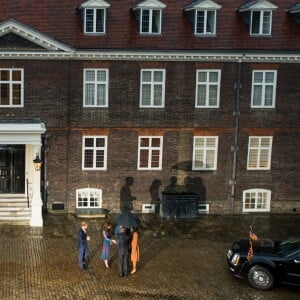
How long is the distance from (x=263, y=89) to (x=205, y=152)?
3.90 m

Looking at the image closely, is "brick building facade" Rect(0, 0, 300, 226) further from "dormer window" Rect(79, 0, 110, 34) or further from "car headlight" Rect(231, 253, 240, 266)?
"car headlight" Rect(231, 253, 240, 266)

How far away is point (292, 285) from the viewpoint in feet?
67.4

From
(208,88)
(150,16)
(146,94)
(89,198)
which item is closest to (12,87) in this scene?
(146,94)

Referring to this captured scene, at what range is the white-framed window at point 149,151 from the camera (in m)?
28.9

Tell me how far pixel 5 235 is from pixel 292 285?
11.3 m

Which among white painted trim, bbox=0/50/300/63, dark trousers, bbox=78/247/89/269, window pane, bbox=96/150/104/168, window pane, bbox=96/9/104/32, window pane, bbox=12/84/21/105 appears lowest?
dark trousers, bbox=78/247/89/269

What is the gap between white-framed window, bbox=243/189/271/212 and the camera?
30031 millimetres

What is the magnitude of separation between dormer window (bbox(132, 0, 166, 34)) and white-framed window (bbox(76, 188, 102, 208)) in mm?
7460

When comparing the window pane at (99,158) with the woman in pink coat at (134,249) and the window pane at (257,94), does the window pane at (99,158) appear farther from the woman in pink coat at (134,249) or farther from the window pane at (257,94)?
the woman in pink coat at (134,249)

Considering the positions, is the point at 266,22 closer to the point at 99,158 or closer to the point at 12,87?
the point at 99,158

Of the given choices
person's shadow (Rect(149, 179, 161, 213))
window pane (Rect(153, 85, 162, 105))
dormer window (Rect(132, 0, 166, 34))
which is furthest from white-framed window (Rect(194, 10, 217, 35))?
person's shadow (Rect(149, 179, 161, 213))

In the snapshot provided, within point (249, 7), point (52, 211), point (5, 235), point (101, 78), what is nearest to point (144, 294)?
point (5, 235)

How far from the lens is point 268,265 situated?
2048 cm

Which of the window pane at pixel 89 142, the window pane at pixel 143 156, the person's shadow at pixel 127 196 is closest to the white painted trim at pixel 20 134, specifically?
the window pane at pixel 89 142
